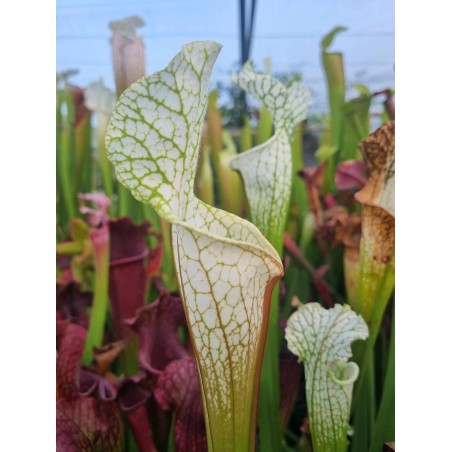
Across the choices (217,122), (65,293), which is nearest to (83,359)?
(65,293)

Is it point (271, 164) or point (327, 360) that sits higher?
point (271, 164)

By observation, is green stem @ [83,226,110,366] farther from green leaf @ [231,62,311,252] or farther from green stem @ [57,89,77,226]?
green leaf @ [231,62,311,252]

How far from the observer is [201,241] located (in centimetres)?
48

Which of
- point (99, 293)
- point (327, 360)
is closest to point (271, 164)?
point (327, 360)

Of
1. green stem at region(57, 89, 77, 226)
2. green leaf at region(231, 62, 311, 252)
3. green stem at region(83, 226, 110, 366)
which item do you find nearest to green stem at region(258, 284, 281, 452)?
green leaf at region(231, 62, 311, 252)

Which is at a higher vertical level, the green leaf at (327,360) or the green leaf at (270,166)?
the green leaf at (270,166)

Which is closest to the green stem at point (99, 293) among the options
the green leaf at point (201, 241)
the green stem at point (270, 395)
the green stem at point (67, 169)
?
the green stem at point (67, 169)

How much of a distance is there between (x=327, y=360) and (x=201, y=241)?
0.27 metres

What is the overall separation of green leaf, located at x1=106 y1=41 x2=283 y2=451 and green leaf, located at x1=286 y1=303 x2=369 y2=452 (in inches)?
4.4

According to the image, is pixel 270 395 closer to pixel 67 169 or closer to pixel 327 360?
pixel 327 360

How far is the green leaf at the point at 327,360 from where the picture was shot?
0.66 m

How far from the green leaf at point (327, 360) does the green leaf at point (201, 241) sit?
0.11m

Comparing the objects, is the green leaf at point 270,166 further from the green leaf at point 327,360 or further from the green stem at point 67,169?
the green stem at point 67,169

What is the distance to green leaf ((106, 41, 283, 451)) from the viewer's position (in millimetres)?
460
